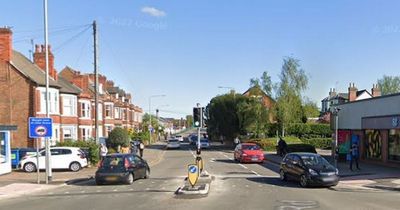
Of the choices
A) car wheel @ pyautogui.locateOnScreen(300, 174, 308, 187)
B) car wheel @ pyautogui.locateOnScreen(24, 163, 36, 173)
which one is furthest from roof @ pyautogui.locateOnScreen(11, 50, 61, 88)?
car wheel @ pyautogui.locateOnScreen(300, 174, 308, 187)

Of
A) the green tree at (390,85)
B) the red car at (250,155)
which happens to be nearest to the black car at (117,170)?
the red car at (250,155)

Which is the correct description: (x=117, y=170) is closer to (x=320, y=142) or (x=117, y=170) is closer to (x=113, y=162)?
(x=113, y=162)

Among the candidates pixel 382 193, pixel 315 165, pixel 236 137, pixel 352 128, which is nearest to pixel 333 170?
pixel 315 165

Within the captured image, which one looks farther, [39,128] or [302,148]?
[302,148]

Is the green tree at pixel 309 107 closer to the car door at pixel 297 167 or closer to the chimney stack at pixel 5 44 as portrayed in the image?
the chimney stack at pixel 5 44

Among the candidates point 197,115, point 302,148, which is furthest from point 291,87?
point 197,115

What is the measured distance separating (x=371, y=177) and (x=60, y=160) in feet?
56.3

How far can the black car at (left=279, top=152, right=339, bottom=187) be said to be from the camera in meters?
21.0

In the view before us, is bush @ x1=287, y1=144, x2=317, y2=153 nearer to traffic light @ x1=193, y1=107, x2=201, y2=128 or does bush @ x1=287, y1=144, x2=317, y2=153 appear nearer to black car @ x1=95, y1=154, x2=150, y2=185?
black car @ x1=95, y1=154, x2=150, y2=185

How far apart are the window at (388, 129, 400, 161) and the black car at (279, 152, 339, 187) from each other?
32.3 feet

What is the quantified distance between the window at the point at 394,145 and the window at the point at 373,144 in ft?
4.19

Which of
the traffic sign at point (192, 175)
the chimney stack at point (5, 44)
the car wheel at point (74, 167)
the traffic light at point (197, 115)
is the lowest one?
the car wheel at point (74, 167)

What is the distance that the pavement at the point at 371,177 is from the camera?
21844 mm

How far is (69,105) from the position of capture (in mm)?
46594
